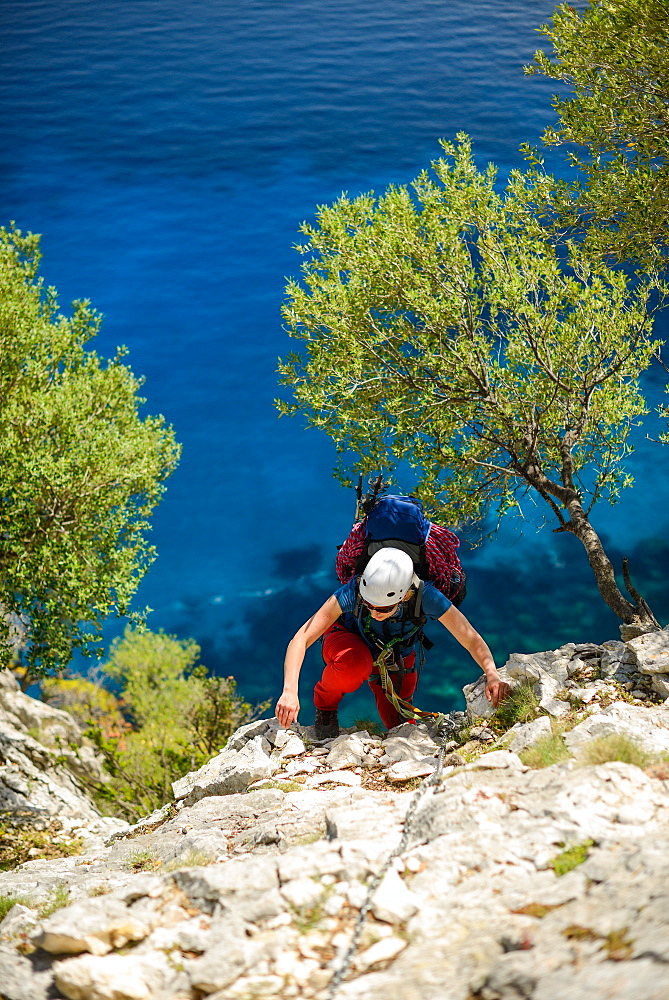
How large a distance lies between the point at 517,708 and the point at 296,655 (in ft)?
8.15

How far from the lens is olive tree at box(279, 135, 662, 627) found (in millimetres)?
11516

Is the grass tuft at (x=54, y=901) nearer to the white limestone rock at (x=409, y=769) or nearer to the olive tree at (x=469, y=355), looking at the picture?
the white limestone rock at (x=409, y=769)

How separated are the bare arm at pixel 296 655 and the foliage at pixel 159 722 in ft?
27.8

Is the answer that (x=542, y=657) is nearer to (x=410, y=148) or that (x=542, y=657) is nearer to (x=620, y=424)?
(x=620, y=424)

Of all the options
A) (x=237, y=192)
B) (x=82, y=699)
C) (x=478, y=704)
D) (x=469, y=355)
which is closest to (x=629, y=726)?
(x=478, y=704)

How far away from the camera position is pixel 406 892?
4535 mm

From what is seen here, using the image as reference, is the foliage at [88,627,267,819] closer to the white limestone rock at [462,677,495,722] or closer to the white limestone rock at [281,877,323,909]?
the white limestone rock at [462,677,495,722]

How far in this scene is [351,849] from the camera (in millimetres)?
5043

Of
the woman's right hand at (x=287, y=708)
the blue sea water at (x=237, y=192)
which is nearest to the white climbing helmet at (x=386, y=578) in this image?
the woman's right hand at (x=287, y=708)

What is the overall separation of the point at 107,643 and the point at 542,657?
32750 millimetres

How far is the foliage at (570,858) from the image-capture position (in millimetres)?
4469

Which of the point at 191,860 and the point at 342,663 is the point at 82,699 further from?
the point at 191,860

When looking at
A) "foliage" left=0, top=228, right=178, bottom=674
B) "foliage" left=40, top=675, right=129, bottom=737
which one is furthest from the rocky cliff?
"foliage" left=40, top=675, right=129, bottom=737

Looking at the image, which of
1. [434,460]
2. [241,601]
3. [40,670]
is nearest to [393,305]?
[434,460]
